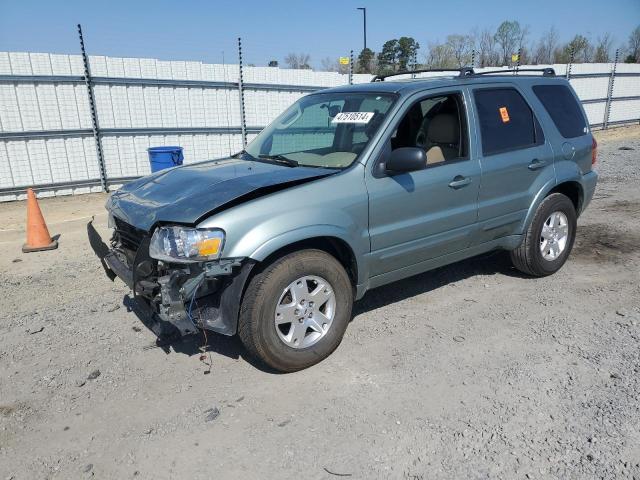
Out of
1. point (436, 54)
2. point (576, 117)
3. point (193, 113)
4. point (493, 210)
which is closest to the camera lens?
point (493, 210)

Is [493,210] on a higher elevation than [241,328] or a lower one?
higher

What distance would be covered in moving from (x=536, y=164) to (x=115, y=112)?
8.58 metres

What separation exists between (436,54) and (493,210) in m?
34.6

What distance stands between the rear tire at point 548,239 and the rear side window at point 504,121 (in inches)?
27.2

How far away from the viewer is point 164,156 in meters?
8.73

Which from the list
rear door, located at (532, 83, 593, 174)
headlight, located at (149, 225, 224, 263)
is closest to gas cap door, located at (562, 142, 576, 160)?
rear door, located at (532, 83, 593, 174)

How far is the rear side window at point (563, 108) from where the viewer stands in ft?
16.2

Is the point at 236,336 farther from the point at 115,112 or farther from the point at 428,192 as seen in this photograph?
the point at 115,112

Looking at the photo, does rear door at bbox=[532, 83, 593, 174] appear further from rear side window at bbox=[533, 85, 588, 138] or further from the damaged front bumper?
the damaged front bumper

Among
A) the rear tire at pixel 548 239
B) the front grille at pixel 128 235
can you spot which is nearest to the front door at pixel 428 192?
the rear tire at pixel 548 239

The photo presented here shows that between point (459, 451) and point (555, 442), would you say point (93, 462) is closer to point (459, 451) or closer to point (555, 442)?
point (459, 451)

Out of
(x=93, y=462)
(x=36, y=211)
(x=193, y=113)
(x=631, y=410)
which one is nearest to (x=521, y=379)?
(x=631, y=410)

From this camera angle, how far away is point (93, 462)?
8.64ft

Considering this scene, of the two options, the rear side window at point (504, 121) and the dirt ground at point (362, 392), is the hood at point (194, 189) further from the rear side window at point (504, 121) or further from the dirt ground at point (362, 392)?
the rear side window at point (504, 121)
